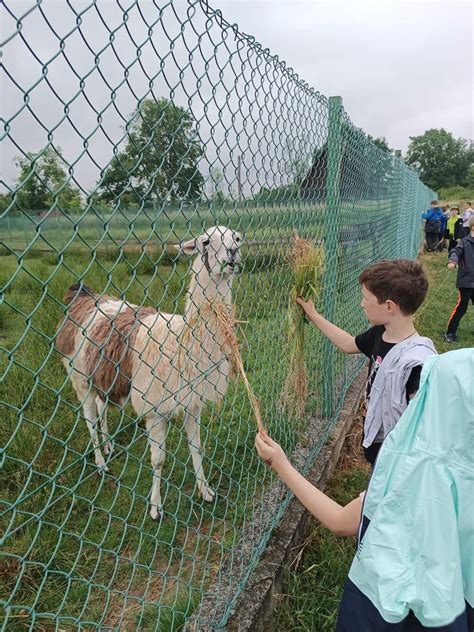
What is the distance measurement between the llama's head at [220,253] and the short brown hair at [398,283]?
2.40 feet

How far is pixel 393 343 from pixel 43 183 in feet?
6.61

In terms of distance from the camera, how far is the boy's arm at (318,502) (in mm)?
1593

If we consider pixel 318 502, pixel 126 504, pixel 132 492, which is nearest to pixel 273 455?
pixel 318 502

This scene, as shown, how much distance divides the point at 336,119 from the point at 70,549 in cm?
352

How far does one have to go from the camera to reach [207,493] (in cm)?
326

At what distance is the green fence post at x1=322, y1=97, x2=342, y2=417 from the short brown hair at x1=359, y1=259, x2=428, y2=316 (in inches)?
42.1

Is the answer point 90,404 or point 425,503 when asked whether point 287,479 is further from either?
point 90,404

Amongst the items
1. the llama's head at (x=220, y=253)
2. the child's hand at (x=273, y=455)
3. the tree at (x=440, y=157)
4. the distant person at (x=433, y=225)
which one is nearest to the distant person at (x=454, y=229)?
the distant person at (x=433, y=225)

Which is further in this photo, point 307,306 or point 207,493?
point 207,493

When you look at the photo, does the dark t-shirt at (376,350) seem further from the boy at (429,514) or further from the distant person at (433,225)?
the distant person at (433,225)

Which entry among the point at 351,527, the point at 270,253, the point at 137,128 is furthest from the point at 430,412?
the point at 270,253

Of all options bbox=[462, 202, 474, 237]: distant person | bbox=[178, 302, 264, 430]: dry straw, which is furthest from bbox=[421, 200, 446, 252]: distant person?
bbox=[178, 302, 264, 430]: dry straw

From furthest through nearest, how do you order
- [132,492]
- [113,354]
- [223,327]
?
[113,354]
[223,327]
[132,492]

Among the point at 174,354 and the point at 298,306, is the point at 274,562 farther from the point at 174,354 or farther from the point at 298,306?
the point at 298,306
